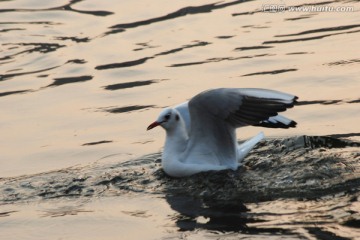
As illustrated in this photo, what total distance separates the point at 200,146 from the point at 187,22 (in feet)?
20.4

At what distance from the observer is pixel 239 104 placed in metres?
10.3

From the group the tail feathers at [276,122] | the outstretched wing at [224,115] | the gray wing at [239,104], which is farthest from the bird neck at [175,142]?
the tail feathers at [276,122]

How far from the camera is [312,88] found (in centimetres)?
1303

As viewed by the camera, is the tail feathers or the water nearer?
the water

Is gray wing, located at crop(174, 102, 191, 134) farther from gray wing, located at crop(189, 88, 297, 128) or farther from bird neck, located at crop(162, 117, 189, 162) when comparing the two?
gray wing, located at crop(189, 88, 297, 128)

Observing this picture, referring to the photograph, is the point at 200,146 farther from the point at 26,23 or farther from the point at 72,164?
the point at 26,23

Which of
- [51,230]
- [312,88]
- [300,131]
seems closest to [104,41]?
[312,88]

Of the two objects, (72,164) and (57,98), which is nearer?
(72,164)

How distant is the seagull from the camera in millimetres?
10273

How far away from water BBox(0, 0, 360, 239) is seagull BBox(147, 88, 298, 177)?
0.22 meters
